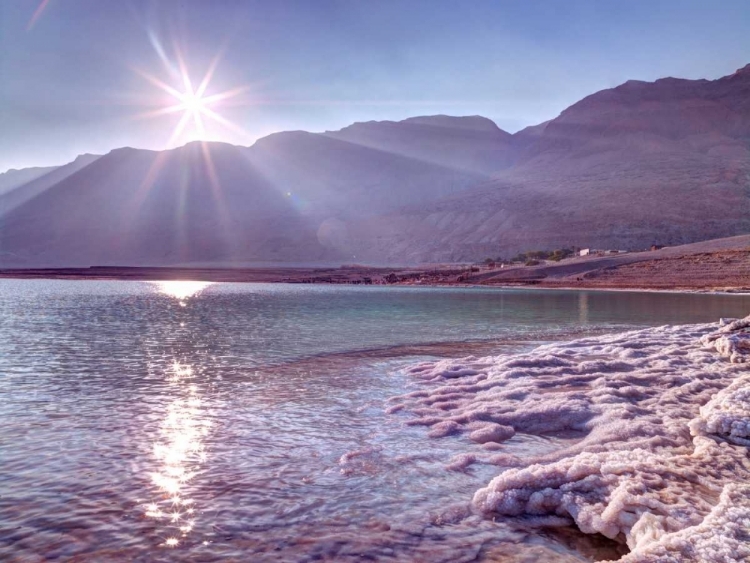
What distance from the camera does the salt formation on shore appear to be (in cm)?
491

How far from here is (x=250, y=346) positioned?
642 inches

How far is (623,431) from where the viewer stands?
742cm

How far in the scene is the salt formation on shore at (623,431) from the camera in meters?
4.91

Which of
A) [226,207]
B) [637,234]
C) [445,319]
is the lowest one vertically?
[445,319]

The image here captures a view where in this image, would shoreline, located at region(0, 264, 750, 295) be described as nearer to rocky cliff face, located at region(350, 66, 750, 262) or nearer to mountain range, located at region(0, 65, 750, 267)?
rocky cliff face, located at region(350, 66, 750, 262)

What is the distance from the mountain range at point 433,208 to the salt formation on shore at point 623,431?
8868 cm

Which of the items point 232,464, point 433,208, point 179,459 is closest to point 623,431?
point 232,464

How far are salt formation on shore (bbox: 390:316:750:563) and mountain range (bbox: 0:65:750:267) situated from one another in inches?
3491

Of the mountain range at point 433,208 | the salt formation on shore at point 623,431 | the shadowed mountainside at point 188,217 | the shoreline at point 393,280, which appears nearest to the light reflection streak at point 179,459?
the salt formation on shore at point 623,431

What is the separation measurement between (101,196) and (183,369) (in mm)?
194974

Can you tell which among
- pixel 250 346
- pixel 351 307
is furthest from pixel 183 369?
pixel 351 307

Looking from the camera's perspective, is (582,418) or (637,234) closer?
(582,418)

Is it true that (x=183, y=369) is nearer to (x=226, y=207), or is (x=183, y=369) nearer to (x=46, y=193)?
(x=226, y=207)

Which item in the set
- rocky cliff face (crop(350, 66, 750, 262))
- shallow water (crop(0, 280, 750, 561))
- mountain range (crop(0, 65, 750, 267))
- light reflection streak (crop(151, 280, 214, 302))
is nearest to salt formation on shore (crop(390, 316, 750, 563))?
shallow water (crop(0, 280, 750, 561))
